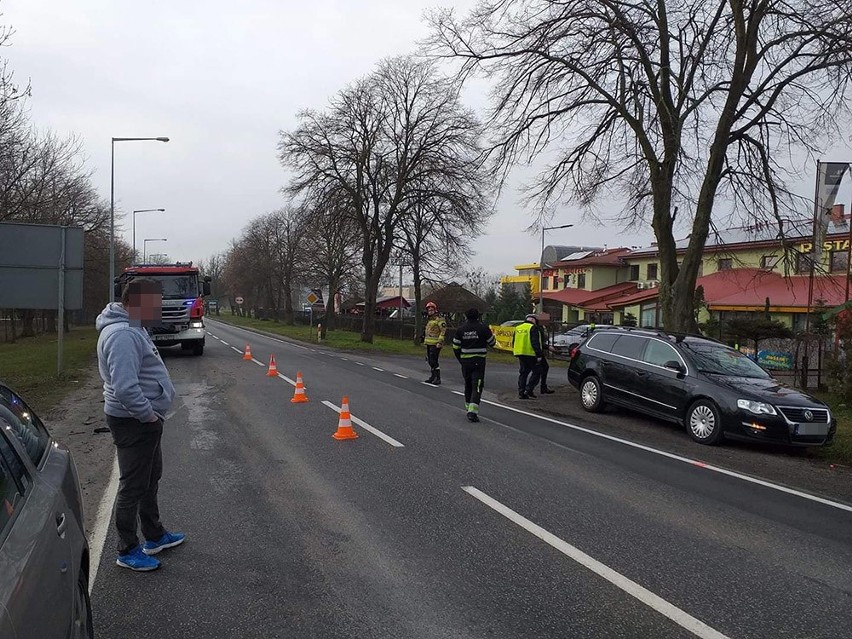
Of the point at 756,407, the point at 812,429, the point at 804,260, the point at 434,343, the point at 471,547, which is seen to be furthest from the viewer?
the point at 434,343

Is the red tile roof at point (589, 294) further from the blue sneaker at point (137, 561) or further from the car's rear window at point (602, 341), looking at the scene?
the blue sneaker at point (137, 561)

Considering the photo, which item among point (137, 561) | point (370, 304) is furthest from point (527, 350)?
point (370, 304)

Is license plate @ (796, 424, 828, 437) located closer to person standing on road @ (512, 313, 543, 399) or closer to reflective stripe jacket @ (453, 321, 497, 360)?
reflective stripe jacket @ (453, 321, 497, 360)

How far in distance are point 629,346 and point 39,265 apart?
12568 mm

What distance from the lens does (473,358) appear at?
1089cm

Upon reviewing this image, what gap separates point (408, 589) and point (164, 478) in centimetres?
365

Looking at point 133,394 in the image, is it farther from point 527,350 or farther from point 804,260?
point 804,260

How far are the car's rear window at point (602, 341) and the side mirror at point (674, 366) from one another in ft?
5.43

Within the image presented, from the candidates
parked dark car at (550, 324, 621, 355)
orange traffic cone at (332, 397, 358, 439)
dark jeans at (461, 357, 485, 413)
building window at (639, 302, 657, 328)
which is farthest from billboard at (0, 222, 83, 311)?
building window at (639, 302, 657, 328)

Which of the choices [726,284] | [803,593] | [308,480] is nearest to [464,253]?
[726,284]

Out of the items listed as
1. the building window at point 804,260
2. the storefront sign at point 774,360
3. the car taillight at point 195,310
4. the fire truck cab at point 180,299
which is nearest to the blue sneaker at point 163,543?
the building window at point 804,260

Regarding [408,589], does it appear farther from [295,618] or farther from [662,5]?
[662,5]

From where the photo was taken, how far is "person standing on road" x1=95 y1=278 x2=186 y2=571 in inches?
165

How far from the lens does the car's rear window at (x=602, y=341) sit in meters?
12.5
